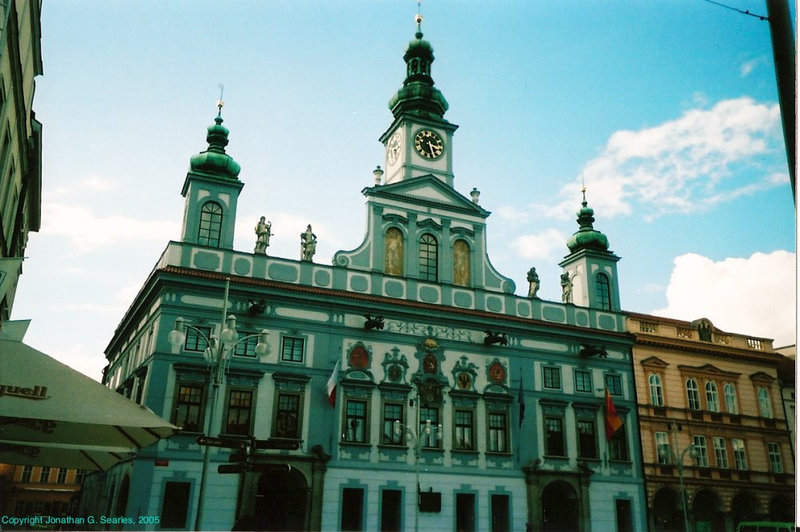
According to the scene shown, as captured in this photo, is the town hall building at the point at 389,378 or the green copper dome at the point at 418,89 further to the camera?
the green copper dome at the point at 418,89

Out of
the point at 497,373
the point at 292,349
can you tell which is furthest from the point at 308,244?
the point at 497,373

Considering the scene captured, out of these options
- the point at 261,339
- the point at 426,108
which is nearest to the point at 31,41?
the point at 261,339

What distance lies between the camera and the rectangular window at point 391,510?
2822 centimetres

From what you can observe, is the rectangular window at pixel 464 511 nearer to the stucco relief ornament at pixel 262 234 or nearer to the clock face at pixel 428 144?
the stucco relief ornament at pixel 262 234

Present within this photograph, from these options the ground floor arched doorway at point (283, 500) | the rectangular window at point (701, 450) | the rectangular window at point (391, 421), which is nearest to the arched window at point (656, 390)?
the rectangular window at point (701, 450)

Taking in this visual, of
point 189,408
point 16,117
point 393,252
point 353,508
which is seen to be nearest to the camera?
point 16,117

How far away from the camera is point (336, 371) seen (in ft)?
90.3

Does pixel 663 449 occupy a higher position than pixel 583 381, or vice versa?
pixel 583 381

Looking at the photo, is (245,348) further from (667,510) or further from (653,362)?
(667,510)

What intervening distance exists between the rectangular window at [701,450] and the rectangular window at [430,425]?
14.7 metres

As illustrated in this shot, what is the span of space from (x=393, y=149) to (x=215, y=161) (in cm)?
1031

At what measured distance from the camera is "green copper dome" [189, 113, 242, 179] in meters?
31.2

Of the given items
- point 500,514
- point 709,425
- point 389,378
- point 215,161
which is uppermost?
point 215,161

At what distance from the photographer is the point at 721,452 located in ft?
116
